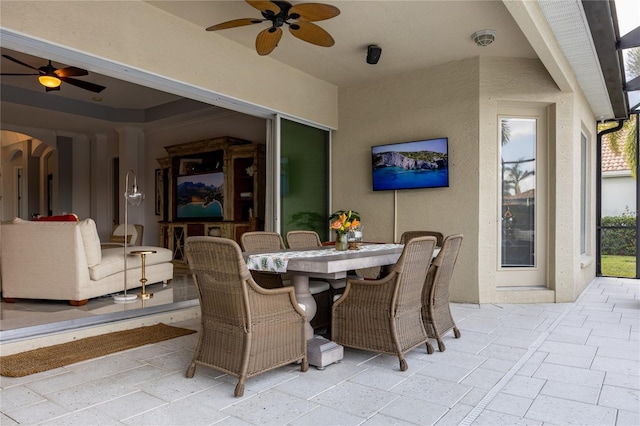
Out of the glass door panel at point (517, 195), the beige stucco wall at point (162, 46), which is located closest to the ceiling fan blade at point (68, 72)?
the beige stucco wall at point (162, 46)

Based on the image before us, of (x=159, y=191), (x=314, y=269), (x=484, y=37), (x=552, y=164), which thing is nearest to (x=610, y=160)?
(x=552, y=164)

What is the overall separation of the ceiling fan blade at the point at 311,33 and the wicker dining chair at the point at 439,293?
1.97 m

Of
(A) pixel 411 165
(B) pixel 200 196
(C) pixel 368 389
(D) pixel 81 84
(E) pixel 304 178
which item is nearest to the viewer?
(C) pixel 368 389

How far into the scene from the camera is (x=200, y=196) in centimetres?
776

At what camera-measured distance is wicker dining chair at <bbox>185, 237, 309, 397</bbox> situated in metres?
2.41

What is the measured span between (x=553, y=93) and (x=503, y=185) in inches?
47.0

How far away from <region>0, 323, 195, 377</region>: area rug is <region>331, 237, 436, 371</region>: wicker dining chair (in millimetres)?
1519

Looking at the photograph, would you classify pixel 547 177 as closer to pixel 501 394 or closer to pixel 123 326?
pixel 501 394

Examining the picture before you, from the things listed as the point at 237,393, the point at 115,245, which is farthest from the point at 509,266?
the point at 115,245

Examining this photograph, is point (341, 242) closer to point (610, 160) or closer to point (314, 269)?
point (314, 269)

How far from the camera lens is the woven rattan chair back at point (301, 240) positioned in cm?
432

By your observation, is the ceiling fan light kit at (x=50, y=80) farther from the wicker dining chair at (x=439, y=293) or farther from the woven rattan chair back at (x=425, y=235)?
the wicker dining chair at (x=439, y=293)

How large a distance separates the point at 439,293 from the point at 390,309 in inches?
31.2

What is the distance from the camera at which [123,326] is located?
12.7 ft
